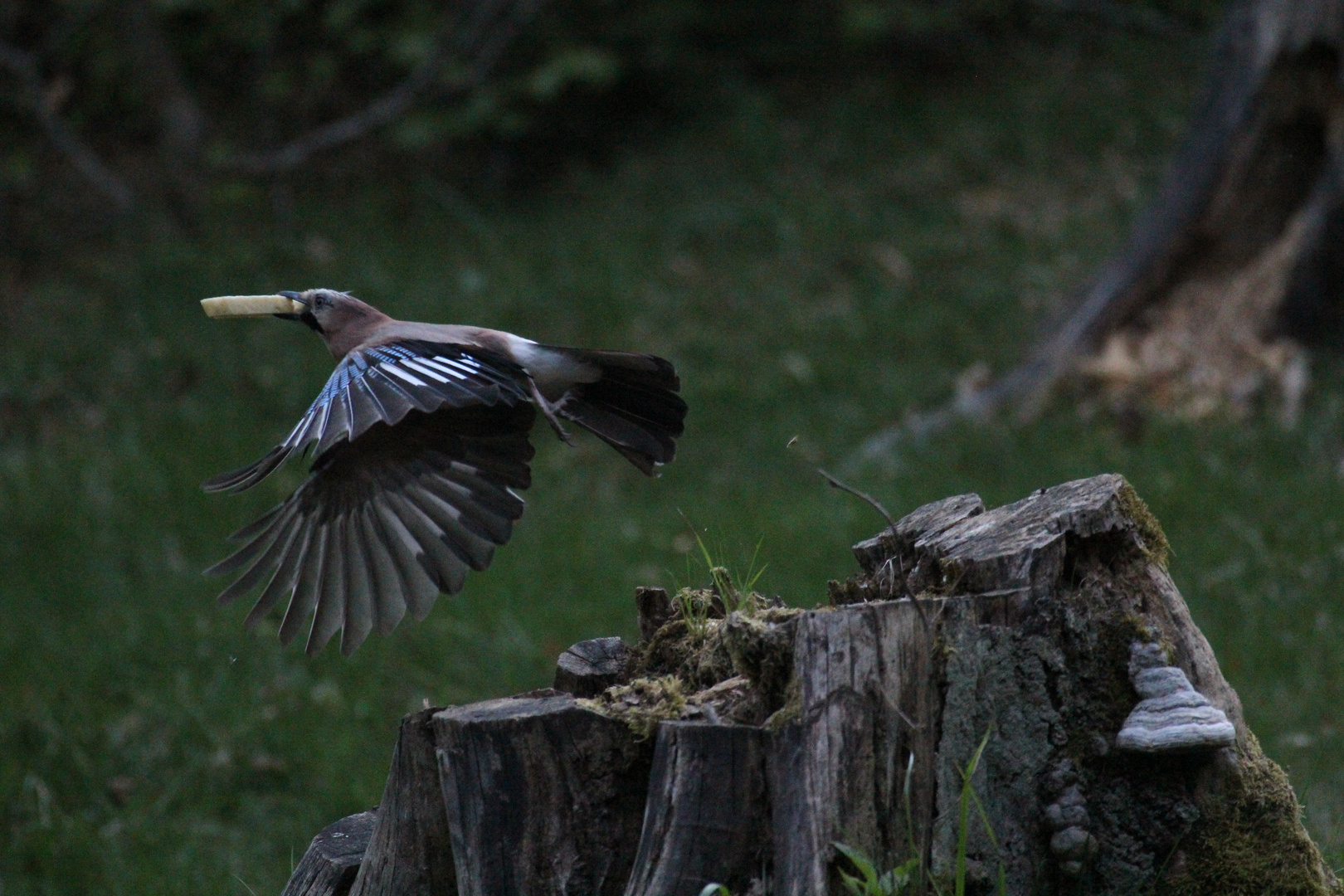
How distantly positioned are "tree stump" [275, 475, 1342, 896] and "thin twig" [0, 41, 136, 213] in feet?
25.4

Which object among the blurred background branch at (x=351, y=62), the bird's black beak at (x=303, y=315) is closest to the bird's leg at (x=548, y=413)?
the bird's black beak at (x=303, y=315)

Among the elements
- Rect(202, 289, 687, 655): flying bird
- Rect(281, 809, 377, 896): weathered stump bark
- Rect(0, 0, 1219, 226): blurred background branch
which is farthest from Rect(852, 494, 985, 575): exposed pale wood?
Rect(0, 0, 1219, 226): blurred background branch

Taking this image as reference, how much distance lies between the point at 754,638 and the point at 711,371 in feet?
18.4

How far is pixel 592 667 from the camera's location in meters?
2.60

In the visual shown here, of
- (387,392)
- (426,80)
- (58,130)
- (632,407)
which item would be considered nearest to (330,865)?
(387,392)

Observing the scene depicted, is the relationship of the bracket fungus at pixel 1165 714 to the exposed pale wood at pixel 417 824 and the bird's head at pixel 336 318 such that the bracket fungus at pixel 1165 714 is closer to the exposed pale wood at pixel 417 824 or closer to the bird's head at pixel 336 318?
the exposed pale wood at pixel 417 824

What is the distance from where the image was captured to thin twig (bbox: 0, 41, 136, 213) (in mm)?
8797

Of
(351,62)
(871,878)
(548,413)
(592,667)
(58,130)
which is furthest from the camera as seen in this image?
(351,62)

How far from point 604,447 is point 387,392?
461 centimetres

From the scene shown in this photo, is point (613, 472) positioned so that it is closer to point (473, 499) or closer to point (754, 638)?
point (473, 499)

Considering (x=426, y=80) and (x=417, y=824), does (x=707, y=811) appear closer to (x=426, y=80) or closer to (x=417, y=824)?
(x=417, y=824)

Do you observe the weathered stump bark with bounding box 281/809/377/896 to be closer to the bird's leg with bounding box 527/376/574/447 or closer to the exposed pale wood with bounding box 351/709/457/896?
the exposed pale wood with bounding box 351/709/457/896

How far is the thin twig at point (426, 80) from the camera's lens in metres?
9.29

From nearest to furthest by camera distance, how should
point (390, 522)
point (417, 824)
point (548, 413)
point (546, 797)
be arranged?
point (546, 797)
point (417, 824)
point (390, 522)
point (548, 413)
